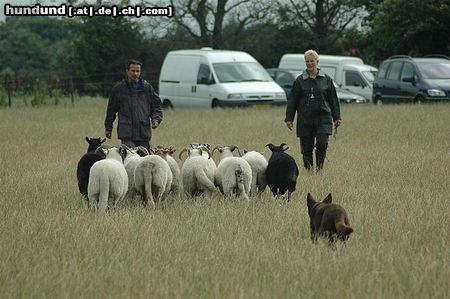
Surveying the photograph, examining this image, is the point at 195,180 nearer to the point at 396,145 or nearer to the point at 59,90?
the point at 396,145

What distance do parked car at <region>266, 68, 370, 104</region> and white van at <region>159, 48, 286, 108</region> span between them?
3.08 meters

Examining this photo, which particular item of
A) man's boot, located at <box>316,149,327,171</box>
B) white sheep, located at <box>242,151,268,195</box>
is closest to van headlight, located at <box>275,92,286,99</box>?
man's boot, located at <box>316,149,327,171</box>

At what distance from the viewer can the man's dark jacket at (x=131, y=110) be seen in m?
14.3

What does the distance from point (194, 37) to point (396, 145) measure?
37.0 metres

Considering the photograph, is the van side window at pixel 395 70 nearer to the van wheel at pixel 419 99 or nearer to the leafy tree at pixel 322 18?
the van wheel at pixel 419 99

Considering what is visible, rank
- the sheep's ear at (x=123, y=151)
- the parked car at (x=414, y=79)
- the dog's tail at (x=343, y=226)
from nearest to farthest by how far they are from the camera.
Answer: the dog's tail at (x=343, y=226) < the sheep's ear at (x=123, y=151) < the parked car at (x=414, y=79)

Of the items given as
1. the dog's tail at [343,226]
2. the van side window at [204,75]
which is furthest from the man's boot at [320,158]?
the van side window at [204,75]

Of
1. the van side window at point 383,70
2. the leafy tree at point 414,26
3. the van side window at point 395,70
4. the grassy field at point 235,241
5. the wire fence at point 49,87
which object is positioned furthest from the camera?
the leafy tree at point 414,26

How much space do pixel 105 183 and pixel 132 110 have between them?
2.98 m

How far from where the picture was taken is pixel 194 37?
185 feet

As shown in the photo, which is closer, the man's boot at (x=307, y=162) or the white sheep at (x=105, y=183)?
the white sheep at (x=105, y=183)

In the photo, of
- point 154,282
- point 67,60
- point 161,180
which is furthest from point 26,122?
point 67,60

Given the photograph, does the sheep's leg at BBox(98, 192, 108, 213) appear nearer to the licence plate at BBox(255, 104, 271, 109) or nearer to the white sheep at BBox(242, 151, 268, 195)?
the white sheep at BBox(242, 151, 268, 195)

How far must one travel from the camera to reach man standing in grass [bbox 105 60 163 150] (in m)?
14.3
